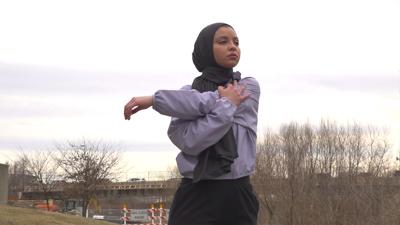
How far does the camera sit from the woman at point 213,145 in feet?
8.21

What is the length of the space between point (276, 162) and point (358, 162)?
415 centimetres

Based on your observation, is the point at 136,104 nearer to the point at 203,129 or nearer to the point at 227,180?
the point at 203,129

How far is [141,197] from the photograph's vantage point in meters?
68.2

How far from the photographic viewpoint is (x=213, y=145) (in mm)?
2525

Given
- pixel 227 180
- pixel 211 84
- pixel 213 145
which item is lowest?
pixel 227 180

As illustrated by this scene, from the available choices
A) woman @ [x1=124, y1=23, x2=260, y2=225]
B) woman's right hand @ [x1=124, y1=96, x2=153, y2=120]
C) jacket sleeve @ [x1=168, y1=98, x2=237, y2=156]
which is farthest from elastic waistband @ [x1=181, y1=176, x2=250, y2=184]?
woman's right hand @ [x1=124, y1=96, x2=153, y2=120]

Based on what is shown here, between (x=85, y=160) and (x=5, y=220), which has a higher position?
(x=85, y=160)

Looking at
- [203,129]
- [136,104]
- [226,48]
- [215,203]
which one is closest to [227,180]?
[215,203]

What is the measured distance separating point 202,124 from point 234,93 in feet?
0.76

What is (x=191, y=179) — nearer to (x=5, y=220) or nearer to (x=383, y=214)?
(x=5, y=220)

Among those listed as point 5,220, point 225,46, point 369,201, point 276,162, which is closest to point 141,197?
point 276,162

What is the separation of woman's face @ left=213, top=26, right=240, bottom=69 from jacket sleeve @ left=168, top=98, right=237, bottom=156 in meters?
0.26

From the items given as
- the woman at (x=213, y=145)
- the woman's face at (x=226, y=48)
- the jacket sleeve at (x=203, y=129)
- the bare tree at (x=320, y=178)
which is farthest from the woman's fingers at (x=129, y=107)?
the bare tree at (x=320, y=178)

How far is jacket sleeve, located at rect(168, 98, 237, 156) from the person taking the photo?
8.16 feet
